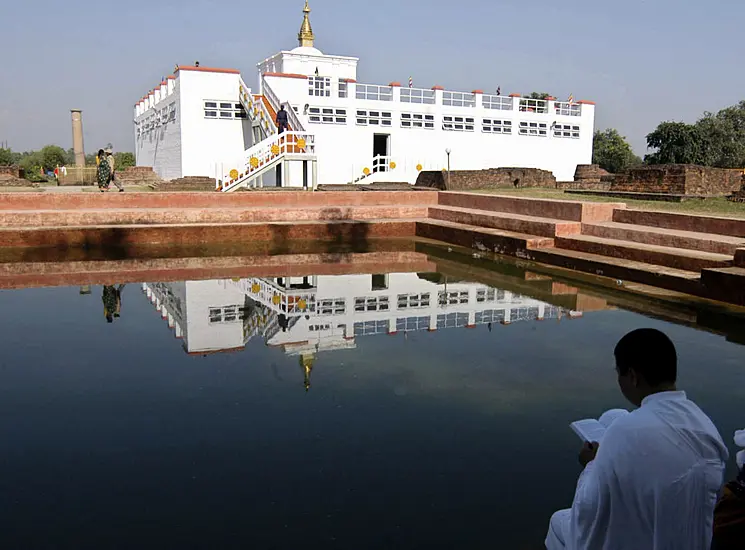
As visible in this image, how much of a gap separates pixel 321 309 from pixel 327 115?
18.0 m

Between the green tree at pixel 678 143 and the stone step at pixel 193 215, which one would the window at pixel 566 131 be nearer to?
the green tree at pixel 678 143

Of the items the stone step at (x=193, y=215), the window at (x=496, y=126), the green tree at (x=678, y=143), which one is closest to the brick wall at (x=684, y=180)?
the stone step at (x=193, y=215)

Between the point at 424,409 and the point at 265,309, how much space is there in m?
3.17

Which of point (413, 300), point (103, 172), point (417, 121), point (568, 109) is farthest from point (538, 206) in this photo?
point (568, 109)

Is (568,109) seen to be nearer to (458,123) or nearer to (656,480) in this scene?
(458,123)

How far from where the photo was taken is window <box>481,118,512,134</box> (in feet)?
89.8

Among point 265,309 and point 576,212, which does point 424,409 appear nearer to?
point 265,309

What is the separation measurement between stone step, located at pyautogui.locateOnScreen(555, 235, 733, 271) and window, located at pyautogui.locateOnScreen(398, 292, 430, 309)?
2.81m

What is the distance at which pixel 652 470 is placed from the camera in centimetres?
158

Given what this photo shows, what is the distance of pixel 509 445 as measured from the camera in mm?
3615

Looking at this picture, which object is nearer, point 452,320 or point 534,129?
point 452,320

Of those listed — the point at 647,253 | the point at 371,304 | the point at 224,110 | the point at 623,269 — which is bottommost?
the point at 371,304

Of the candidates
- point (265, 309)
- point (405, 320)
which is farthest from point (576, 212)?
point (265, 309)

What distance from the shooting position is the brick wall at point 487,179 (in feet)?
65.3
